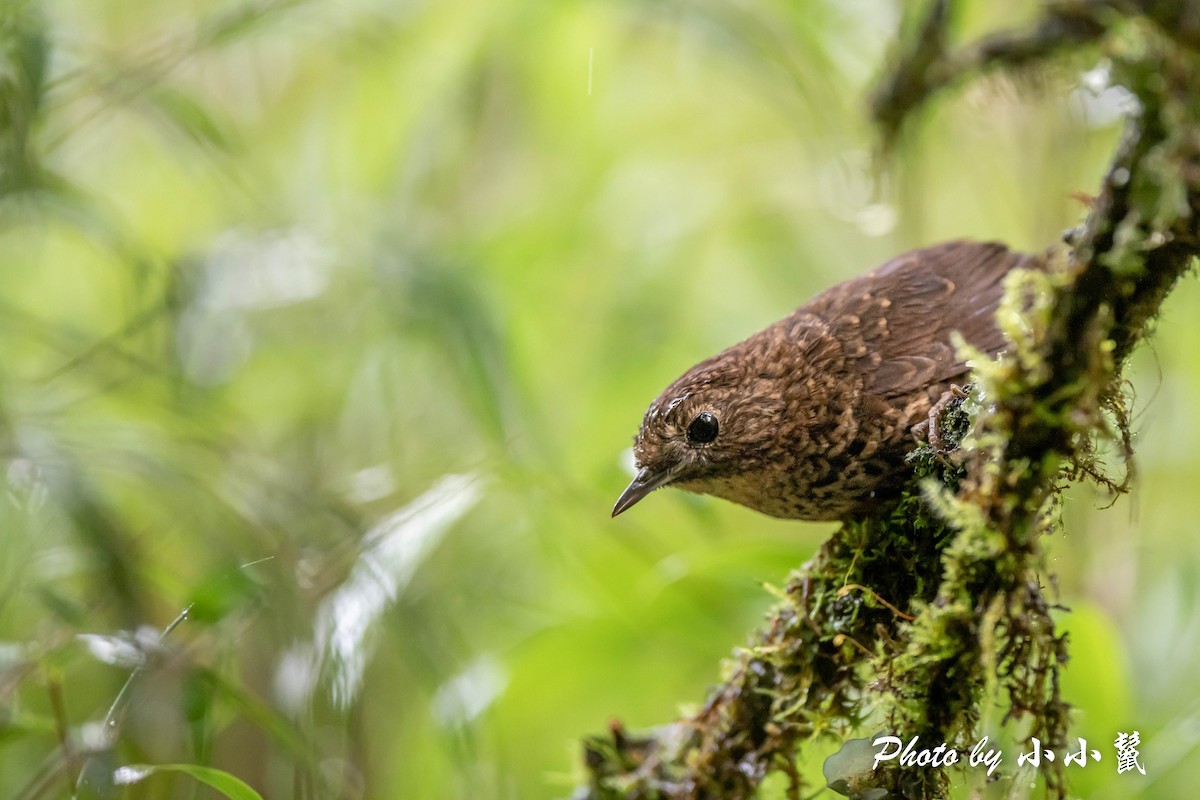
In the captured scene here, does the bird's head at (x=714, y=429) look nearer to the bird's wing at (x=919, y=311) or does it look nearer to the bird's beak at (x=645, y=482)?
the bird's beak at (x=645, y=482)

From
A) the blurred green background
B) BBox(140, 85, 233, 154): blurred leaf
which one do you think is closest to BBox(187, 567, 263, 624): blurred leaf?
the blurred green background

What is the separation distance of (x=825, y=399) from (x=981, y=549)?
0.61m

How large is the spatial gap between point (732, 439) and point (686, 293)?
250 centimetres

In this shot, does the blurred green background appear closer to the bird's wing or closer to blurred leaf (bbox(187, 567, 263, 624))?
blurred leaf (bbox(187, 567, 263, 624))

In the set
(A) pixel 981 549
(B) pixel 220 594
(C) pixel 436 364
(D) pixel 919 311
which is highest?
(C) pixel 436 364

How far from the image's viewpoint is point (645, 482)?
2.00 m

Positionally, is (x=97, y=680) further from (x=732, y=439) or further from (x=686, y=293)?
(x=686, y=293)

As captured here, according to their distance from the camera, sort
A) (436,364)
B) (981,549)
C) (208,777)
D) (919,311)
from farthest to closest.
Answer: (436,364), (919,311), (208,777), (981,549)

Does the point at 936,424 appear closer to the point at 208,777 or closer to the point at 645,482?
the point at 645,482

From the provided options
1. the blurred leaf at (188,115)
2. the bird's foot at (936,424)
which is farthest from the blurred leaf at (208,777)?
the blurred leaf at (188,115)

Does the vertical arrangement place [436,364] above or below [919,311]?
above

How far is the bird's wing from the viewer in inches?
74.1

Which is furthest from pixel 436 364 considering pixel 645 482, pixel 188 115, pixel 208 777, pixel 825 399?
pixel 208 777

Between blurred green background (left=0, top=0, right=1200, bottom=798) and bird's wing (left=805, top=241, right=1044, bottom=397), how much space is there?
325 millimetres
